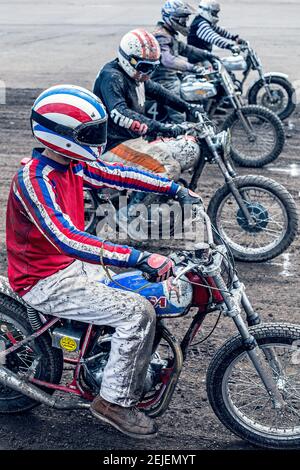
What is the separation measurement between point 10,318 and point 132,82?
3.35m

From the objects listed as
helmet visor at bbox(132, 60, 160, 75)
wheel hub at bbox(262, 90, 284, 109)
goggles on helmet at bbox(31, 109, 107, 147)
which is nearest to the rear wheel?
goggles on helmet at bbox(31, 109, 107, 147)

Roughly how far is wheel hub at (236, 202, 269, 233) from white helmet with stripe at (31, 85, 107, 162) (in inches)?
116

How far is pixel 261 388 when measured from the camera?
16.3 ft

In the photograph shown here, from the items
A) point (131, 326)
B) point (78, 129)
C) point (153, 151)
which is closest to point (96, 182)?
point (78, 129)

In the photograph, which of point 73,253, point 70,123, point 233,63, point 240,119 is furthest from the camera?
point 233,63

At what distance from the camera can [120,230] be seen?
7695 millimetres

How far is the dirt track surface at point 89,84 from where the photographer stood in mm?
4906

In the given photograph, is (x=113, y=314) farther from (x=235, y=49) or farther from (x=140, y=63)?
(x=235, y=49)

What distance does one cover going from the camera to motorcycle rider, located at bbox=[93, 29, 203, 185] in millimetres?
7098

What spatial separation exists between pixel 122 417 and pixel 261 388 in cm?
93

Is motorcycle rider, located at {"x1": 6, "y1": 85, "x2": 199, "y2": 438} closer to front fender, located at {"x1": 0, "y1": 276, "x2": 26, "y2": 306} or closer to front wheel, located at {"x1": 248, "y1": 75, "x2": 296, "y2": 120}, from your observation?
front fender, located at {"x1": 0, "y1": 276, "x2": 26, "y2": 306}

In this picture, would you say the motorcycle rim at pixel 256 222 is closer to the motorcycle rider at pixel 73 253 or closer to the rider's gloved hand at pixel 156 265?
the motorcycle rider at pixel 73 253

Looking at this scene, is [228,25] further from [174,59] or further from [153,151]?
[153,151]

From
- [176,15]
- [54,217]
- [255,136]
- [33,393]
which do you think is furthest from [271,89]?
[54,217]
